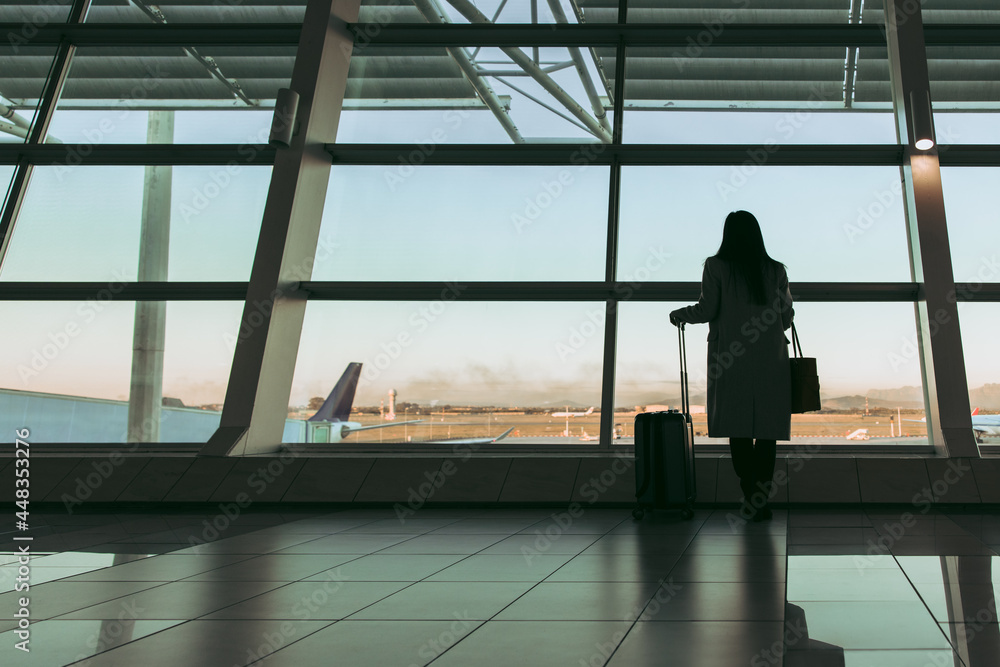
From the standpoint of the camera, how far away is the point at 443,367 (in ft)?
17.4

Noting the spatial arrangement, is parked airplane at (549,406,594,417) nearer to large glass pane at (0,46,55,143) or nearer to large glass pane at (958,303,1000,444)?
large glass pane at (958,303,1000,444)

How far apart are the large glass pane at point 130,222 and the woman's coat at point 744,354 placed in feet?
10.8

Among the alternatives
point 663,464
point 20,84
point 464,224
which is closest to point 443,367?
point 464,224

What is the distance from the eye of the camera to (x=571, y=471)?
450 centimetres

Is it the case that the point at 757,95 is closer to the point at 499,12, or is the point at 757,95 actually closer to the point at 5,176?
the point at 499,12

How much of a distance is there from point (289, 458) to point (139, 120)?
3.24 metres

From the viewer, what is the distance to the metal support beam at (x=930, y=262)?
464cm

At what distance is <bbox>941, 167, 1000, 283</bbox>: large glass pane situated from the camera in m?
5.05

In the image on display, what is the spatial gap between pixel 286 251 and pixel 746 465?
3.19 metres

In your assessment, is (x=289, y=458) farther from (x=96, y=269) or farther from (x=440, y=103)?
(x=440, y=103)

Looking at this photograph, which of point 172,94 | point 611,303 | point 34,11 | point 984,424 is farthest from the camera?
point 34,11

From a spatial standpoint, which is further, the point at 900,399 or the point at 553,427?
the point at 553,427

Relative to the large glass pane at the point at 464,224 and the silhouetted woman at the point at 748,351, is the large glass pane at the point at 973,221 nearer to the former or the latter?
the silhouetted woman at the point at 748,351

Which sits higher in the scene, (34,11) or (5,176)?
(34,11)
